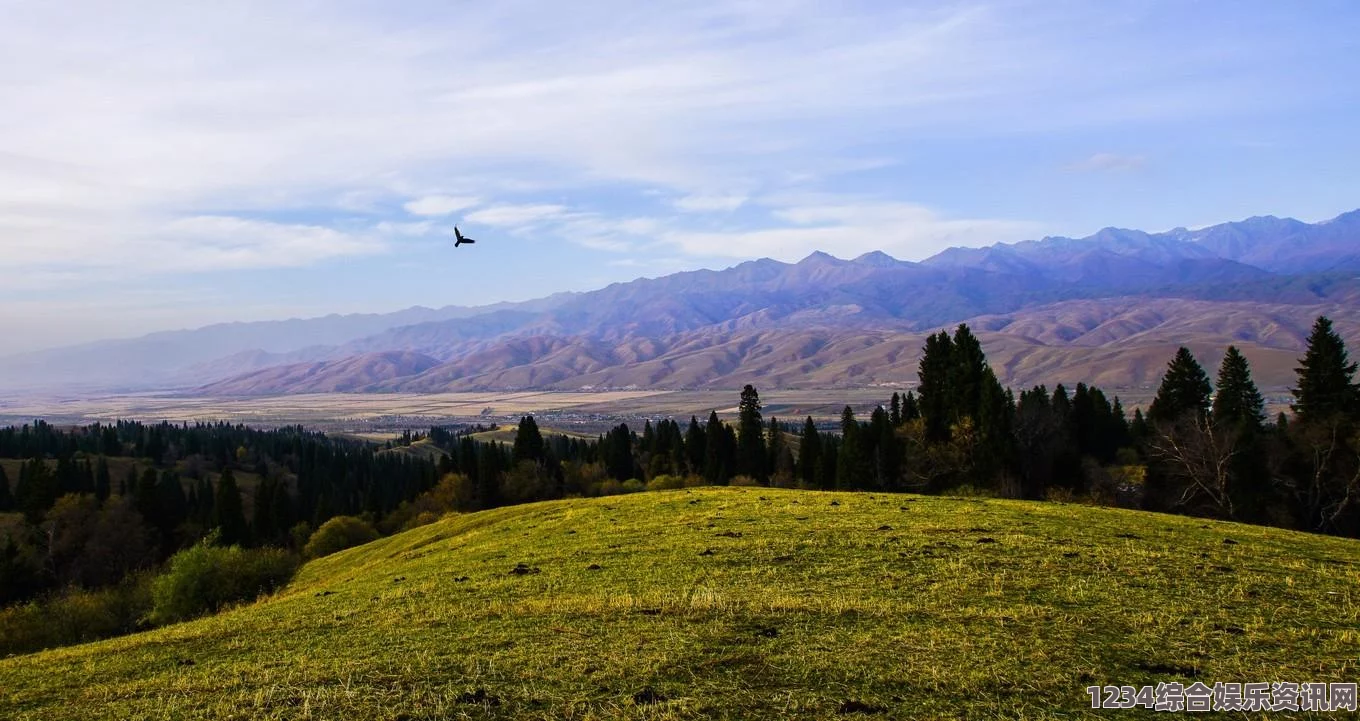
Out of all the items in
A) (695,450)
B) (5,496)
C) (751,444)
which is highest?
(751,444)

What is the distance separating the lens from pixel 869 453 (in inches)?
3656

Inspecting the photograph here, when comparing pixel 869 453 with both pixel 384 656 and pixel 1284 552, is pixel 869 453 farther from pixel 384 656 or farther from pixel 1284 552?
pixel 384 656

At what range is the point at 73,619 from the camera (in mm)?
46844

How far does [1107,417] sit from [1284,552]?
81123 mm

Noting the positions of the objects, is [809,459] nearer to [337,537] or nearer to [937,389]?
[937,389]

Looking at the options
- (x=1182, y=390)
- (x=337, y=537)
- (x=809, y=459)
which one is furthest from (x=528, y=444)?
(x=1182, y=390)

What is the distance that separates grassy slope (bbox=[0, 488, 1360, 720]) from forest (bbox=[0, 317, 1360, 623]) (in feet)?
123

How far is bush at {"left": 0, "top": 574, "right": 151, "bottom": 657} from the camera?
131ft

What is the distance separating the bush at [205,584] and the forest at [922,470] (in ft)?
57.0

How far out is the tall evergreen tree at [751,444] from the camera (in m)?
105

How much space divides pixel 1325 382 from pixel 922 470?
121 feet

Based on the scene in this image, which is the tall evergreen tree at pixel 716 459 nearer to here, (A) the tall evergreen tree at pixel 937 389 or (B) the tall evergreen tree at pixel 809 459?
(B) the tall evergreen tree at pixel 809 459

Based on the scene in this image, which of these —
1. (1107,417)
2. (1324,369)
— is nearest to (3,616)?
(1324,369)

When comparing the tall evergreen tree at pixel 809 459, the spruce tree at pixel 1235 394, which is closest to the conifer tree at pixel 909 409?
the tall evergreen tree at pixel 809 459
